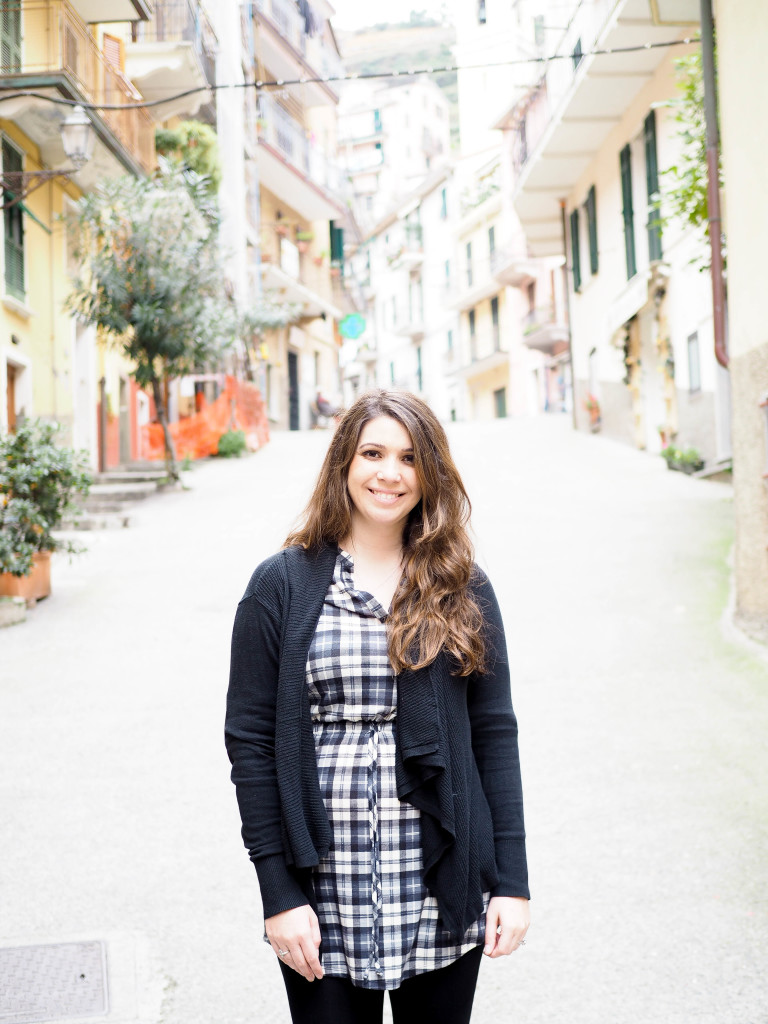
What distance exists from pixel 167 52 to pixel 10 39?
22.6 feet

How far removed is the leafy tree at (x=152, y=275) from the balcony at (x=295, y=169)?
16.3 metres

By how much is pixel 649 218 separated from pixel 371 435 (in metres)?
17.9

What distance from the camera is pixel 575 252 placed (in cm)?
2456

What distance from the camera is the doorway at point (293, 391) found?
39375 mm

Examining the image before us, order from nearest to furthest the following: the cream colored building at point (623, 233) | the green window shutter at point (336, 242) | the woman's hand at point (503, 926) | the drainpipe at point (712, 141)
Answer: the woman's hand at point (503, 926), the drainpipe at point (712, 141), the cream colored building at point (623, 233), the green window shutter at point (336, 242)

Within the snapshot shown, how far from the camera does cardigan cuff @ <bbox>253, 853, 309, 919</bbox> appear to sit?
2.13 m

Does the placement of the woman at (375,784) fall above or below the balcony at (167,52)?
below

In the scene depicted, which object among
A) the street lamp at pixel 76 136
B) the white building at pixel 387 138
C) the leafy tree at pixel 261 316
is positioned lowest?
the street lamp at pixel 76 136

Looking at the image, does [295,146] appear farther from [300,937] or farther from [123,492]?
[300,937]

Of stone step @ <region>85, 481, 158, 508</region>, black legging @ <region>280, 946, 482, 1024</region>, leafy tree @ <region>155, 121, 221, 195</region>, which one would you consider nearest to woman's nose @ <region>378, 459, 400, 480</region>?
black legging @ <region>280, 946, 482, 1024</region>

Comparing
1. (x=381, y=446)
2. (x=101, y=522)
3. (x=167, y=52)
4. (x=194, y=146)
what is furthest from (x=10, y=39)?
(x=381, y=446)

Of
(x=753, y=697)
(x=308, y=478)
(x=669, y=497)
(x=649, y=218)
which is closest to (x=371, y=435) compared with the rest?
(x=753, y=697)

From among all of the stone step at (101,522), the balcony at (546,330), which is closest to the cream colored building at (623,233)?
the stone step at (101,522)

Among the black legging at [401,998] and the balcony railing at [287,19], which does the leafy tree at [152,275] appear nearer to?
the black legging at [401,998]
